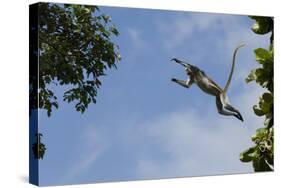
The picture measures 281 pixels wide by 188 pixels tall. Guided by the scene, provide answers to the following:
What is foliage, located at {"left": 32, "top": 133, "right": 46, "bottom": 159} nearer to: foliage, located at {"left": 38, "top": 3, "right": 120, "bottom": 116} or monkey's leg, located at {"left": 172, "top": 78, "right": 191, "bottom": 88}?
foliage, located at {"left": 38, "top": 3, "right": 120, "bottom": 116}

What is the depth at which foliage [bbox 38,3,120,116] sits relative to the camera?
7.95 m

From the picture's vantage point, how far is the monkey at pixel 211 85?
909 cm

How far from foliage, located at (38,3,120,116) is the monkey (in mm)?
1090

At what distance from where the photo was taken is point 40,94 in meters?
7.90

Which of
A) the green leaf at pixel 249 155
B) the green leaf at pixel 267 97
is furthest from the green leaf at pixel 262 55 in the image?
the green leaf at pixel 249 155

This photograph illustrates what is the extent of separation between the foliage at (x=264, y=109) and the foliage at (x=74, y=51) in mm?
1864

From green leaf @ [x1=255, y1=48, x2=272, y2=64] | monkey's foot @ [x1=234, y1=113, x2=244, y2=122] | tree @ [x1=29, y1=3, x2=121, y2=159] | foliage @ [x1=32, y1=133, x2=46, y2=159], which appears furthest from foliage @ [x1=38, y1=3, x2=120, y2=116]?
green leaf @ [x1=255, y1=48, x2=272, y2=64]

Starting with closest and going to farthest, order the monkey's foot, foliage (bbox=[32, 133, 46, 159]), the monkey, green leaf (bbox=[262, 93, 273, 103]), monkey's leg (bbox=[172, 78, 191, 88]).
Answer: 1. green leaf (bbox=[262, 93, 273, 103])
2. foliage (bbox=[32, 133, 46, 159])
3. monkey's leg (bbox=[172, 78, 191, 88])
4. the monkey
5. the monkey's foot

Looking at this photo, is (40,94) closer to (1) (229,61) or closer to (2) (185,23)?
(2) (185,23)

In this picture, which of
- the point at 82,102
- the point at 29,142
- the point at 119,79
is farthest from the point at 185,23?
the point at 29,142

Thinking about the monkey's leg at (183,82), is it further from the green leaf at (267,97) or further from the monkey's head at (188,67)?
the green leaf at (267,97)

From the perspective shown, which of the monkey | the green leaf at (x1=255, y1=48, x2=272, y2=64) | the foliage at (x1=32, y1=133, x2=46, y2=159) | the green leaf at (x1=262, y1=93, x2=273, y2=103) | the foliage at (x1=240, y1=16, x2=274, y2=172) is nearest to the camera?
the foliage at (x1=240, y1=16, x2=274, y2=172)

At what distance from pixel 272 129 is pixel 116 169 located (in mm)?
2313

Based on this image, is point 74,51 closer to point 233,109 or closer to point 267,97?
point 267,97
